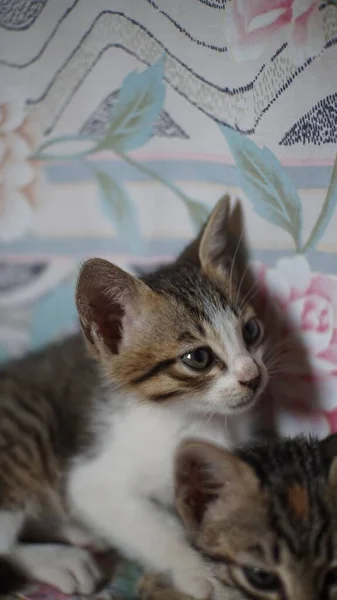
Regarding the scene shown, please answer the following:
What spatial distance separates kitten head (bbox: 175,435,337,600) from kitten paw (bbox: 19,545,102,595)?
0.73ft

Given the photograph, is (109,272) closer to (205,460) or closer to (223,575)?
(205,460)

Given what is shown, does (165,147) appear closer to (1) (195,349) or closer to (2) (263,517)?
(1) (195,349)

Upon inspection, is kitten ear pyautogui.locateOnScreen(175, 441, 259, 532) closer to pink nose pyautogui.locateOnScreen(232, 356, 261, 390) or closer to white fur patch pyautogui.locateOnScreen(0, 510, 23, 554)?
pink nose pyautogui.locateOnScreen(232, 356, 261, 390)

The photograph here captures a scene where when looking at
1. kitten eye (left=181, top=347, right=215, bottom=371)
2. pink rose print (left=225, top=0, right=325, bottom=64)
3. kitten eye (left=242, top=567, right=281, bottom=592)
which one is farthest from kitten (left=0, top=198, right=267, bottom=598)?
pink rose print (left=225, top=0, right=325, bottom=64)

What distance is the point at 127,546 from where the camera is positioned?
1.16m

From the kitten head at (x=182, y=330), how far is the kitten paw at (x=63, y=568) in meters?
0.29

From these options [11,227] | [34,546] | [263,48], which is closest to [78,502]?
[34,546]

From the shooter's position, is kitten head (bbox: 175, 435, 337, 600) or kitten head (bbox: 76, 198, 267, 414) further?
kitten head (bbox: 76, 198, 267, 414)

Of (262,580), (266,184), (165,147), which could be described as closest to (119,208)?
(165,147)

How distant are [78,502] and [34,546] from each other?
0.10 metres

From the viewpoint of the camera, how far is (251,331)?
1.19m

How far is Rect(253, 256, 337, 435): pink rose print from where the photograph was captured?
116 centimetres

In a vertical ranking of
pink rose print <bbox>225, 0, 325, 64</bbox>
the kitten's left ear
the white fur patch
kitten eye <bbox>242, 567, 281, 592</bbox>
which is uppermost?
pink rose print <bbox>225, 0, 325, 64</bbox>

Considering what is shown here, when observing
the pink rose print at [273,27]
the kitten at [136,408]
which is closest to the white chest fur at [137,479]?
the kitten at [136,408]
